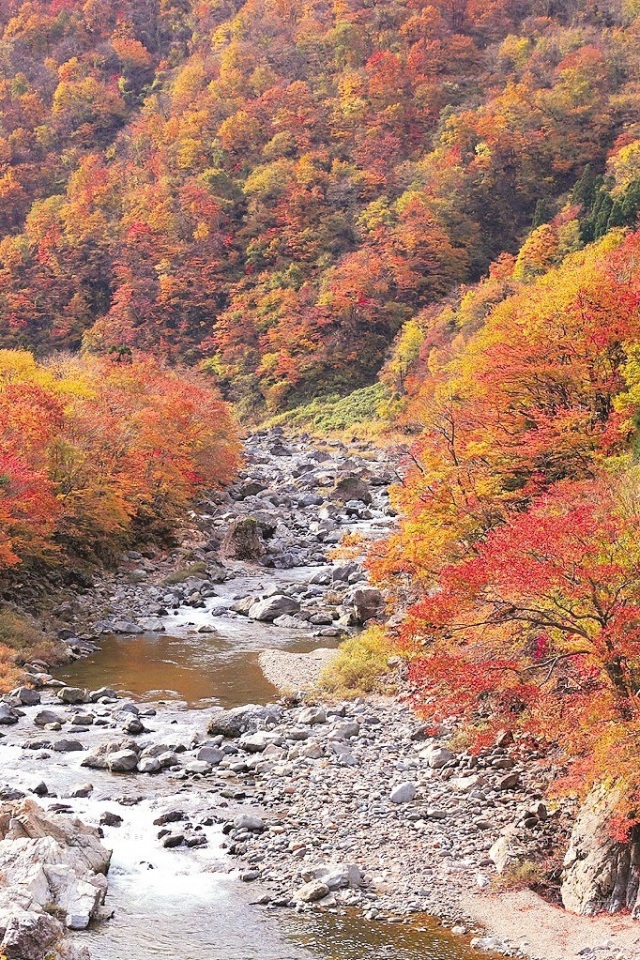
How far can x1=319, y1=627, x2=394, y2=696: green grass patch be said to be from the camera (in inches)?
842

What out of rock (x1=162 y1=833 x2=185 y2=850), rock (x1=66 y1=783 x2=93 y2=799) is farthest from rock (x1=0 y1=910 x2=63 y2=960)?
rock (x1=66 y1=783 x2=93 y2=799)

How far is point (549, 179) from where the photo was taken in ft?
286

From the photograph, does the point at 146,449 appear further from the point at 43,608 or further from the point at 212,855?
the point at 212,855

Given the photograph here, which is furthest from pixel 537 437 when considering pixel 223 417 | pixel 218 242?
pixel 218 242

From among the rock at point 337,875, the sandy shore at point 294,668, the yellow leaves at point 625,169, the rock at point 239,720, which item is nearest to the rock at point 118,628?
the sandy shore at point 294,668

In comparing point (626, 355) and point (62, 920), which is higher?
point (626, 355)

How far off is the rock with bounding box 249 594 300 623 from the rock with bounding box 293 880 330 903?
53.4ft

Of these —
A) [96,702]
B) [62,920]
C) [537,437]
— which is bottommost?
[96,702]

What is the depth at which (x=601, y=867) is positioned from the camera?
1173 cm

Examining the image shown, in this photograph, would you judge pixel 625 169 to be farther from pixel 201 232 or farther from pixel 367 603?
pixel 367 603

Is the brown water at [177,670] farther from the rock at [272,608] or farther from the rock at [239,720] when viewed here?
the rock at [272,608]

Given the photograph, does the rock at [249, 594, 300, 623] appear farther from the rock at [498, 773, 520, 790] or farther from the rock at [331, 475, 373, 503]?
the rock at [331, 475, 373, 503]

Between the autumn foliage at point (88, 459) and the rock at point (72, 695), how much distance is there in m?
5.16

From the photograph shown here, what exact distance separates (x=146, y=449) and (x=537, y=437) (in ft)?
57.8
